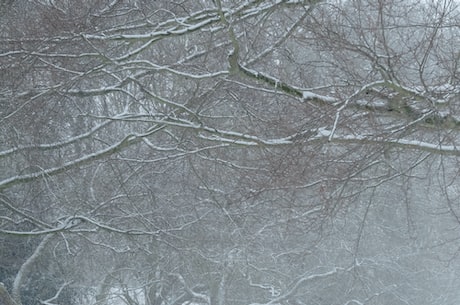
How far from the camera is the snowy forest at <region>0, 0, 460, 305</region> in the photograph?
5332 mm

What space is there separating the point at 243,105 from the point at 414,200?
8.87 meters

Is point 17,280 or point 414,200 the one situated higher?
point 414,200

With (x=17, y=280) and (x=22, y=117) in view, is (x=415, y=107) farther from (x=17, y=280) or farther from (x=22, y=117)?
(x=17, y=280)

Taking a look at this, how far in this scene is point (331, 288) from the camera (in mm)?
16375

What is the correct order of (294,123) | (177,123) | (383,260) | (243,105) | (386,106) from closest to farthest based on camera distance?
(386,106) < (294,123) < (177,123) < (243,105) < (383,260)

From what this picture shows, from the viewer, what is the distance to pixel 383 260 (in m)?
16.2

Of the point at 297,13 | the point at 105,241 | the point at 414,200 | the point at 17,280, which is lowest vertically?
the point at 17,280

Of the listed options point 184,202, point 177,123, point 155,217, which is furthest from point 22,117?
point 184,202

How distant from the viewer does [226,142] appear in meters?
6.40

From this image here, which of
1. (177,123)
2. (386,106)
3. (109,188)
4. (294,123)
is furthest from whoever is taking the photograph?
(109,188)

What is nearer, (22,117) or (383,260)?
(22,117)

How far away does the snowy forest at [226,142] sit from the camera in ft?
17.5

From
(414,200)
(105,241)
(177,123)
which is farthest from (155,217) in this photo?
(414,200)

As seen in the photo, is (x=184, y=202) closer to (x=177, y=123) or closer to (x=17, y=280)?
(x=17, y=280)
